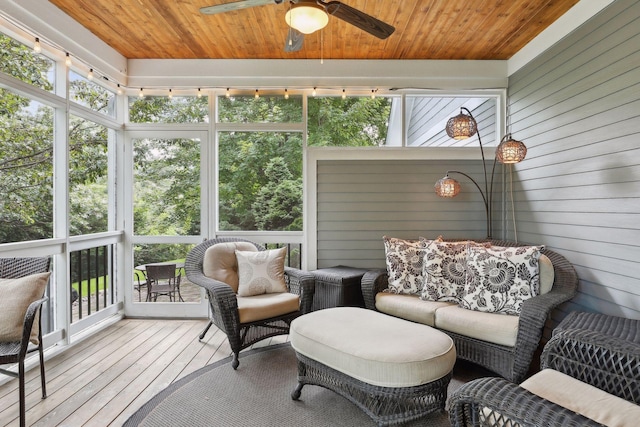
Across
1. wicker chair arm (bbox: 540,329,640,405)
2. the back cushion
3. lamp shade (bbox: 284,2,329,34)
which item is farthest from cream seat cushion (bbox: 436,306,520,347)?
lamp shade (bbox: 284,2,329,34)

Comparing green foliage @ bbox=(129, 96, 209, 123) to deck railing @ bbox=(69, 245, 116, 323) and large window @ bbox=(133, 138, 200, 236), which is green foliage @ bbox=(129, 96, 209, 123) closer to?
large window @ bbox=(133, 138, 200, 236)

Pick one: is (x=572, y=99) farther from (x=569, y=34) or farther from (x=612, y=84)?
(x=569, y=34)

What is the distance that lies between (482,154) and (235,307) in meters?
3.01

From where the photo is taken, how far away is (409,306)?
2904 millimetres

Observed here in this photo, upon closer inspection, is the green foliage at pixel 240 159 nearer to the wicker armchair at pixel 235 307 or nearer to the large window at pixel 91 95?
the large window at pixel 91 95

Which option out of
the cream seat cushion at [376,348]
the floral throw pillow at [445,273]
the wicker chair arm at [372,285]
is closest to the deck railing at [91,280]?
the cream seat cushion at [376,348]

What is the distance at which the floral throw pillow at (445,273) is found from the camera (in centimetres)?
294

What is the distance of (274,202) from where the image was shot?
4039 mm

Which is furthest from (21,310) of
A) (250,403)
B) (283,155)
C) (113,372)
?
(283,155)

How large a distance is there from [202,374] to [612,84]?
385 centimetres

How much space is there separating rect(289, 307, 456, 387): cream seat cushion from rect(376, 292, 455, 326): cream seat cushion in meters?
0.59

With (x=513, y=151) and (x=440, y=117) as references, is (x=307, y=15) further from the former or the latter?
(x=440, y=117)

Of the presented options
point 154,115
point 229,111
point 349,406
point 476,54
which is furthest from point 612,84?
point 154,115

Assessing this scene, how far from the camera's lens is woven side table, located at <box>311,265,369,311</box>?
10.9 feet
